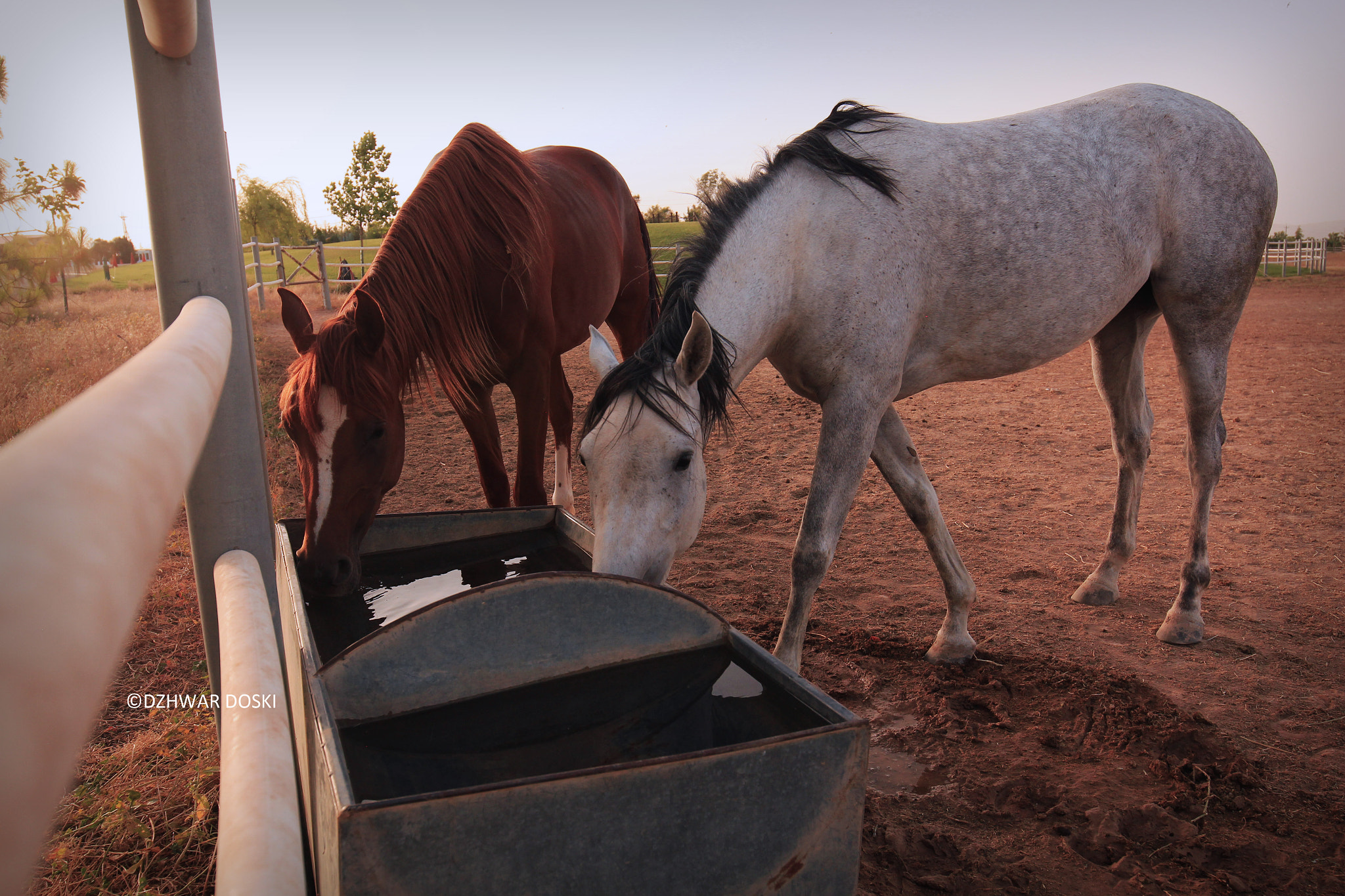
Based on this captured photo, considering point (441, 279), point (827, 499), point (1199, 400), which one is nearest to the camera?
point (827, 499)

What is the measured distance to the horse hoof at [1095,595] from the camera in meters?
3.41

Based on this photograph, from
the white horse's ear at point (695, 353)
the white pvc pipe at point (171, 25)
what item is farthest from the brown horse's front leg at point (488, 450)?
the white pvc pipe at point (171, 25)

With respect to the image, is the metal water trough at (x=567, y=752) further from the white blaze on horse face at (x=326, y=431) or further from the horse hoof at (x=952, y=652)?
the horse hoof at (x=952, y=652)

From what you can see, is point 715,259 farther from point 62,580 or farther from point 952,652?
point 62,580

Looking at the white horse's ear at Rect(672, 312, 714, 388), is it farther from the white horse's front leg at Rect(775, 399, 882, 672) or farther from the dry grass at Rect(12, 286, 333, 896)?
the dry grass at Rect(12, 286, 333, 896)

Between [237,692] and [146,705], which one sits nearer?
[237,692]

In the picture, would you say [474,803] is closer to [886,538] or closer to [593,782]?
[593,782]

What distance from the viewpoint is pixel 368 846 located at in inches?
30.8

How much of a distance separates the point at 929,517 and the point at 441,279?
2.05 meters

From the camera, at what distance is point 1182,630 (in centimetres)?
305

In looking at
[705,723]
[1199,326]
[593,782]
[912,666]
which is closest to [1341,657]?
[1199,326]

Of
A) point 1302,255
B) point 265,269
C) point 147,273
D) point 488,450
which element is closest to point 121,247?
point 488,450

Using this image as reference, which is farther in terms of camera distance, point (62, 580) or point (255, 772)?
point (255, 772)

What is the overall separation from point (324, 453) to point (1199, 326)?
337 cm
